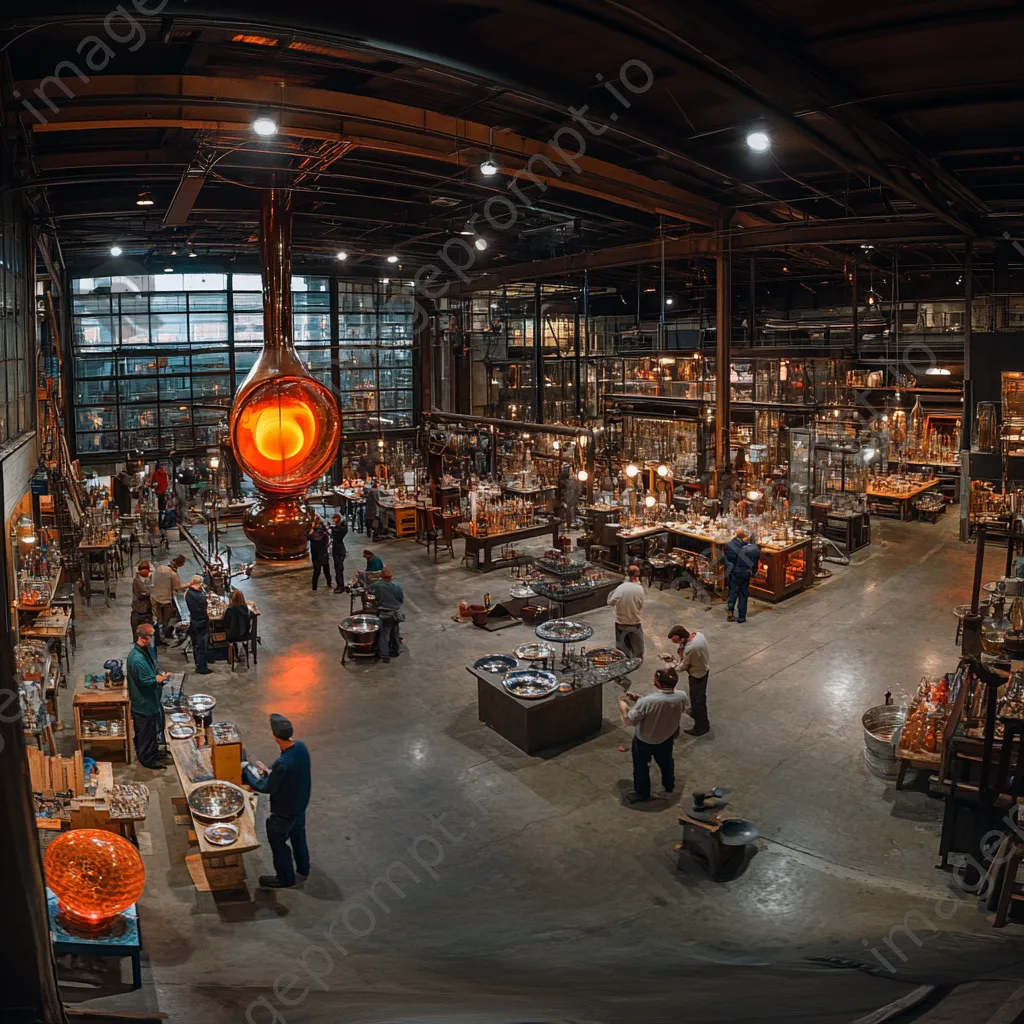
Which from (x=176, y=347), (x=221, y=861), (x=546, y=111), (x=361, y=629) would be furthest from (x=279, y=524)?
(x=176, y=347)

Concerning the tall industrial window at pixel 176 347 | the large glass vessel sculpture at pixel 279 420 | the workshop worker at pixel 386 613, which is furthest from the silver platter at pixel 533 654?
the tall industrial window at pixel 176 347

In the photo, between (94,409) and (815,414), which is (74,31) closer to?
(815,414)

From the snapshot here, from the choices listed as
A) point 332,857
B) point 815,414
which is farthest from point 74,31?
point 815,414

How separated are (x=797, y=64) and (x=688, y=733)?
250 inches

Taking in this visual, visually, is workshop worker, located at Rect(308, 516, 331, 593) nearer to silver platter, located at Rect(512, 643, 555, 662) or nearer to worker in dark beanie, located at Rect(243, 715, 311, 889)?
silver platter, located at Rect(512, 643, 555, 662)

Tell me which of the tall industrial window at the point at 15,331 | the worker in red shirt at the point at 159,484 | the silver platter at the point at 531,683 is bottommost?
the silver platter at the point at 531,683

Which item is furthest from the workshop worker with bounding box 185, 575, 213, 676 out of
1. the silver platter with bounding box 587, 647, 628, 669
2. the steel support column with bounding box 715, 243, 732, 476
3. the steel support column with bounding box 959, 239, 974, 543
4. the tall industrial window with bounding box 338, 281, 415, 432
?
the tall industrial window with bounding box 338, 281, 415, 432

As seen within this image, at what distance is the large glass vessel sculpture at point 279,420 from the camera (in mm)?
1773

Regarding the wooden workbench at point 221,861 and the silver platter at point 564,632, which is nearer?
the wooden workbench at point 221,861

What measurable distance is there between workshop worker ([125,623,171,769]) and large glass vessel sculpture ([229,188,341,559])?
7702mm

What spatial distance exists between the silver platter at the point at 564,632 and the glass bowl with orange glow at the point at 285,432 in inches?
329

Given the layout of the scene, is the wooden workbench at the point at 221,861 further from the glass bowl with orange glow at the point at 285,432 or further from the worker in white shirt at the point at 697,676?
the glass bowl with orange glow at the point at 285,432

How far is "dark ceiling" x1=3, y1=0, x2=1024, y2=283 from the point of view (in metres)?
4.50

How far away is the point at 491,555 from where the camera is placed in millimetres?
18203
